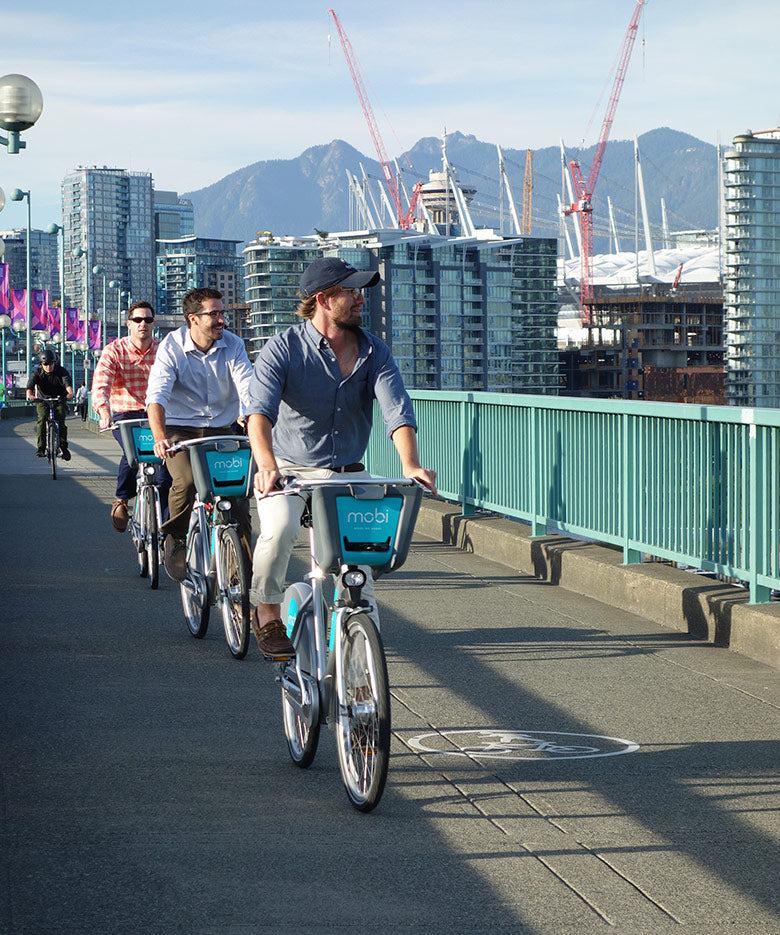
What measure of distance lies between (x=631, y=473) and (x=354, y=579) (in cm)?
493

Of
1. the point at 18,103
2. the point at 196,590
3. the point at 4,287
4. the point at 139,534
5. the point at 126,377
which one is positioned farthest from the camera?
the point at 4,287

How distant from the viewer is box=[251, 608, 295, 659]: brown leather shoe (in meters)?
5.79

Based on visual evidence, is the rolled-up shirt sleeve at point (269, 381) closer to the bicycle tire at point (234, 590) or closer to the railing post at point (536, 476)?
the bicycle tire at point (234, 590)

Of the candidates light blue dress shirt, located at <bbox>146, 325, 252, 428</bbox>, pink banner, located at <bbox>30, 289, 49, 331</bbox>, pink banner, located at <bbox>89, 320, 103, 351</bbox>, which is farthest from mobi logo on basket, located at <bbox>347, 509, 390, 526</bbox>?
pink banner, located at <bbox>89, 320, 103, 351</bbox>

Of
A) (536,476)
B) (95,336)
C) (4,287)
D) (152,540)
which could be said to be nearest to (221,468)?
(152,540)

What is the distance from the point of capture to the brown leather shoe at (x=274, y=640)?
579 centimetres

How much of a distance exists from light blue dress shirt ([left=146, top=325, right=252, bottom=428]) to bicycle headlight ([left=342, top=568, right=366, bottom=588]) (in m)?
3.84

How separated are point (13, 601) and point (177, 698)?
3.31 m

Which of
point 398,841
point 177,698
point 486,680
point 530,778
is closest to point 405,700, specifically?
point 486,680

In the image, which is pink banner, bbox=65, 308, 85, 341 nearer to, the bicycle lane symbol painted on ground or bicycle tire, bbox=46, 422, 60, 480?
bicycle tire, bbox=46, 422, 60, 480

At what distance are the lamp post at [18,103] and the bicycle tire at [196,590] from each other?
772cm

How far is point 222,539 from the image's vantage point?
7902mm

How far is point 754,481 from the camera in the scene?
7.89 meters

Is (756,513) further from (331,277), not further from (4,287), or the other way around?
(4,287)
